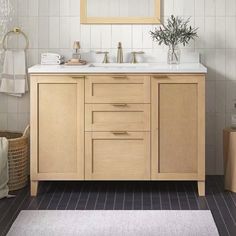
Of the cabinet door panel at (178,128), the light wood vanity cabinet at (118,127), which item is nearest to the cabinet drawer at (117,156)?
the light wood vanity cabinet at (118,127)

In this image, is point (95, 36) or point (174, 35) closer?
point (174, 35)

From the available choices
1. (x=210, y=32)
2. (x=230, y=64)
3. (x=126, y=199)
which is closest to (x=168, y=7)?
(x=210, y=32)

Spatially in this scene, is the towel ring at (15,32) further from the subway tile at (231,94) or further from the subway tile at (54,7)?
the subway tile at (231,94)

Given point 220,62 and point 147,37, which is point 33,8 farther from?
point 220,62

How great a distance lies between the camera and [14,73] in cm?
482

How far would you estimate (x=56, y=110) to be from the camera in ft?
14.1

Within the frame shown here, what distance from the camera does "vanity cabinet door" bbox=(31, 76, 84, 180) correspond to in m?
4.29

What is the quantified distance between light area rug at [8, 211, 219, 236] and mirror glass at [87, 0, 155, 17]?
1630 millimetres

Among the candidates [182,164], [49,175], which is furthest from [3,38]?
[182,164]

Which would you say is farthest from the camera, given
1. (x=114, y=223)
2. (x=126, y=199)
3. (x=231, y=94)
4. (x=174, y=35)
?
(x=231, y=94)

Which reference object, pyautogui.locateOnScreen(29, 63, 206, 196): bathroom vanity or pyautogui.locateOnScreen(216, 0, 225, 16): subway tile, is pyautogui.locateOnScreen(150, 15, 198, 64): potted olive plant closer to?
pyautogui.locateOnScreen(216, 0, 225, 16): subway tile

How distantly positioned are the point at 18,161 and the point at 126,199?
87 cm

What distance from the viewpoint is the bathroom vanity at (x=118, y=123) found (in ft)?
14.0

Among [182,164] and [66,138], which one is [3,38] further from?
[182,164]
